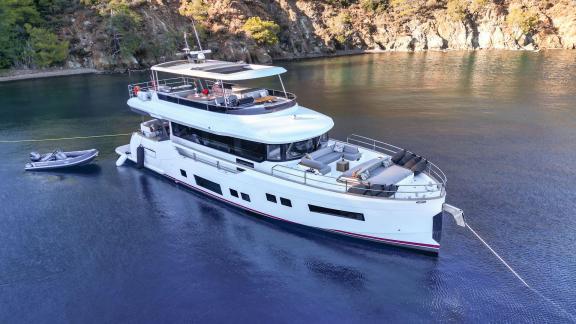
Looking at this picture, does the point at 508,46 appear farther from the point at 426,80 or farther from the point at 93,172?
the point at 93,172

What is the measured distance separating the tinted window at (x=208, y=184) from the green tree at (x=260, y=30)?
7770cm

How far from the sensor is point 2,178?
31859 millimetres

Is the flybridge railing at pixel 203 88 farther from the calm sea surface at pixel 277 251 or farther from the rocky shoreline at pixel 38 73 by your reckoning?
the rocky shoreline at pixel 38 73

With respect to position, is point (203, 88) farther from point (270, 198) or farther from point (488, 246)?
point (488, 246)

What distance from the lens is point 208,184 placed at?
26.9m

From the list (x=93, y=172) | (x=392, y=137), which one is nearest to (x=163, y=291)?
(x=93, y=172)

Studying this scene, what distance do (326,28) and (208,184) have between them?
330 ft

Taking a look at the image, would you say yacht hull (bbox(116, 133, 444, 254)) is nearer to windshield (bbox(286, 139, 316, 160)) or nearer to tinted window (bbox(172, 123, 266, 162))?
tinted window (bbox(172, 123, 266, 162))

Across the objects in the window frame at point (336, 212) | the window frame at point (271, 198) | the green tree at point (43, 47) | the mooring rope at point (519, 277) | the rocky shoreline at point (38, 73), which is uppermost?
the green tree at point (43, 47)

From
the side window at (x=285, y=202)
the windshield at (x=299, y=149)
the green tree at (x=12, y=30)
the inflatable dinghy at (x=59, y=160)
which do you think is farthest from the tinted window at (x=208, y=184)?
the green tree at (x=12, y=30)

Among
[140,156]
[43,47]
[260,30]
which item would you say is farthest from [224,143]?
[260,30]

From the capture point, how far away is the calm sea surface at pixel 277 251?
1786 centimetres

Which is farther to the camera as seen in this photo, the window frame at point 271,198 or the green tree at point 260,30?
the green tree at point 260,30

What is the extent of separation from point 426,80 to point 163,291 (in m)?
60.4
